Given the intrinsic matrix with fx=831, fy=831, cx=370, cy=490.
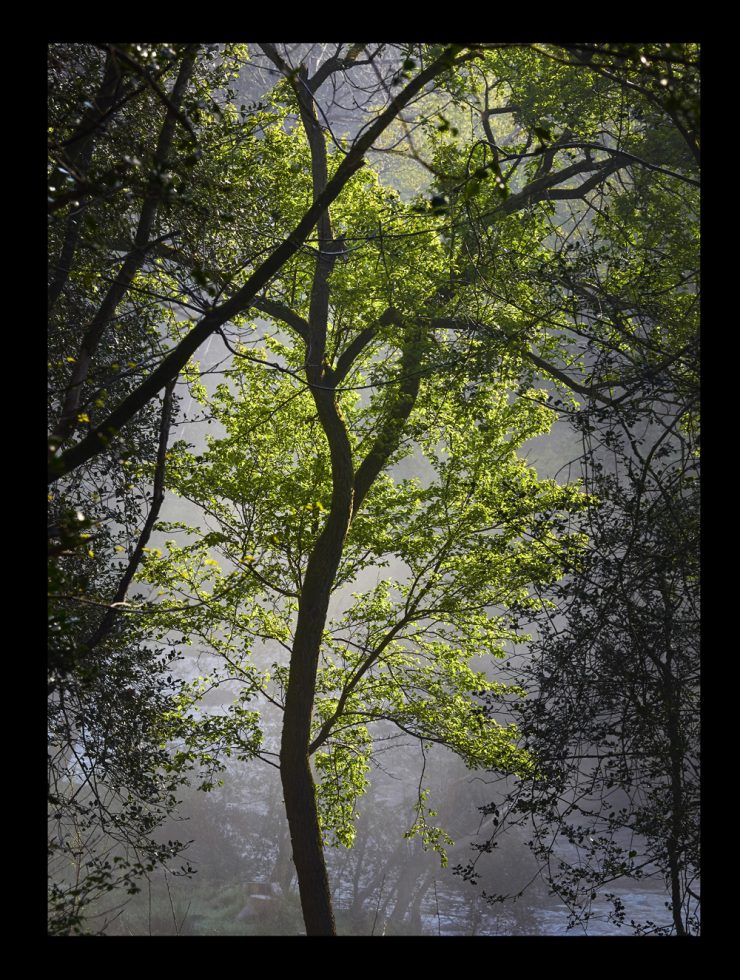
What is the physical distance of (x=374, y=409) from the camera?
642cm

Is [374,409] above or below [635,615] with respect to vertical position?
above

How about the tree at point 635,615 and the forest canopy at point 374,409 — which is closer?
the forest canopy at point 374,409

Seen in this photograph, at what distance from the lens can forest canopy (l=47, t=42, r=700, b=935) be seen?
2.77 m

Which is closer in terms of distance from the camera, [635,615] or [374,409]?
[635,615]

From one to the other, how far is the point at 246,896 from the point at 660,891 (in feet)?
25.2

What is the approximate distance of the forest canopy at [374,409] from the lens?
2.77 metres

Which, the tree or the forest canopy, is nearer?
the forest canopy
